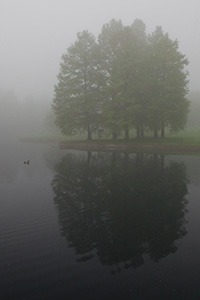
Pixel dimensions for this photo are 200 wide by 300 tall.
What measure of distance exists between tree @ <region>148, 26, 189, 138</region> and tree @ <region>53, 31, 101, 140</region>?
1155 centimetres

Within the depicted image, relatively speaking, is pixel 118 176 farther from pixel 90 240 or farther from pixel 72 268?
pixel 72 268

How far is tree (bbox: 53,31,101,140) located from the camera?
48.7 m

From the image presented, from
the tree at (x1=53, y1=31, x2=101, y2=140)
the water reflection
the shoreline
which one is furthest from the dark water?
the tree at (x1=53, y1=31, x2=101, y2=140)

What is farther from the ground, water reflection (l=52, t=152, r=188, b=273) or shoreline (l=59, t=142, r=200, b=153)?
shoreline (l=59, t=142, r=200, b=153)

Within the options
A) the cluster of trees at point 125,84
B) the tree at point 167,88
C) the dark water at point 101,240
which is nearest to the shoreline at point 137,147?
the cluster of trees at point 125,84

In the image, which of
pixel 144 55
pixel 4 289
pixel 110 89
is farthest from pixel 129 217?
pixel 144 55

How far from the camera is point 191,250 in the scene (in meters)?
8.70

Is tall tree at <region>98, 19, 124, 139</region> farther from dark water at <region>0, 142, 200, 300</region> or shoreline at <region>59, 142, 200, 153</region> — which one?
dark water at <region>0, 142, 200, 300</region>

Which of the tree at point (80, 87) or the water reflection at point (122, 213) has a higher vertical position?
the tree at point (80, 87)

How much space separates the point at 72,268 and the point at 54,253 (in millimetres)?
1272

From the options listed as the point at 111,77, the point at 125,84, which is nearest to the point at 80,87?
the point at 111,77

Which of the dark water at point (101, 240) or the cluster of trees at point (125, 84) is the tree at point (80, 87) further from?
the dark water at point (101, 240)

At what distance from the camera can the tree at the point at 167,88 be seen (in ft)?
136

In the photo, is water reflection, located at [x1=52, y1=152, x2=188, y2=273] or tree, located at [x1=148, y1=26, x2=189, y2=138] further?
tree, located at [x1=148, y1=26, x2=189, y2=138]
